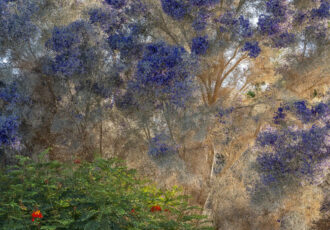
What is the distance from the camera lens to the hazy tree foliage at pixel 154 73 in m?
8.23

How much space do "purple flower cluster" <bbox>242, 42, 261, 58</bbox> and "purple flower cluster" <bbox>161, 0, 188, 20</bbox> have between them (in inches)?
63.4

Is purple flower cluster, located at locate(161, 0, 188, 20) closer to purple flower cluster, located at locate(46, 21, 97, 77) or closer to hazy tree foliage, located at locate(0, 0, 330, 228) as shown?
hazy tree foliage, located at locate(0, 0, 330, 228)

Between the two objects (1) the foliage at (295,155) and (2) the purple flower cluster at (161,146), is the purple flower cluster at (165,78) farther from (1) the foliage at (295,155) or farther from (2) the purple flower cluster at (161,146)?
(1) the foliage at (295,155)

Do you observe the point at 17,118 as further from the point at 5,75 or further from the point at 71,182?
the point at 71,182

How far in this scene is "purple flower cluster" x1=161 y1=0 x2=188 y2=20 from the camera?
28.5ft

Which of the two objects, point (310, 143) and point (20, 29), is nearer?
point (310, 143)

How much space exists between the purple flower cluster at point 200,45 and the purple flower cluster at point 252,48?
3.01ft

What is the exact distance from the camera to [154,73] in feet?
26.2

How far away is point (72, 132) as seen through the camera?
934 centimetres

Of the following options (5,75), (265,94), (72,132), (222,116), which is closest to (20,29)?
(5,75)

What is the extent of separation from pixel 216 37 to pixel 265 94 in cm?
192

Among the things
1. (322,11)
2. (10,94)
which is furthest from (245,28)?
(10,94)

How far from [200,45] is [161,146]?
250cm

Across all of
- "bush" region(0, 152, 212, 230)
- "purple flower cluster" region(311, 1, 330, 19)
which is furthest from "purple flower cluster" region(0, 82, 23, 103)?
"purple flower cluster" region(311, 1, 330, 19)
